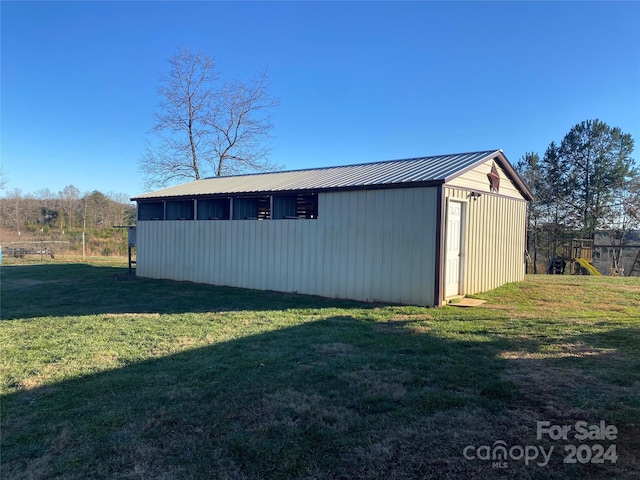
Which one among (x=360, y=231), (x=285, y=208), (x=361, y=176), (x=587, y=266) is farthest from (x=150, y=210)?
(x=587, y=266)

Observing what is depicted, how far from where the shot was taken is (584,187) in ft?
82.5

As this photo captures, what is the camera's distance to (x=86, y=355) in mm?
4793

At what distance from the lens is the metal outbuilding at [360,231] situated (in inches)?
327

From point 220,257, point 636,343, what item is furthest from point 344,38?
point 636,343

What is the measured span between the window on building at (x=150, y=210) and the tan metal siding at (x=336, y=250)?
162cm

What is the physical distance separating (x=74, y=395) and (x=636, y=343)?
6338mm

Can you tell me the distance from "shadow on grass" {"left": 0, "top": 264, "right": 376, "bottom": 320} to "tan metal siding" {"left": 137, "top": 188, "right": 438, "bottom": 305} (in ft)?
1.60

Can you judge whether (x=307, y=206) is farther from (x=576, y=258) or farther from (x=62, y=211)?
(x=62, y=211)

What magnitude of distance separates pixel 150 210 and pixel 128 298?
17.2 ft

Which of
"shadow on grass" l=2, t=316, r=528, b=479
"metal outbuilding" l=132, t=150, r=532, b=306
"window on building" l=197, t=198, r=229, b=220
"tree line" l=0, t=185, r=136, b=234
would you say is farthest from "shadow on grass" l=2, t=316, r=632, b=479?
"tree line" l=0, t=185, r=136, b=234

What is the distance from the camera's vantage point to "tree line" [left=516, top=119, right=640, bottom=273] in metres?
24.0

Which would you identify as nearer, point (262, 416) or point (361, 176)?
point (262, 416)

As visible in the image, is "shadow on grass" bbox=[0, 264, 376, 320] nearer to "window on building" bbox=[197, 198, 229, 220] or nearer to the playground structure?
"window on building" bbox=[197, 198, 229, 220]

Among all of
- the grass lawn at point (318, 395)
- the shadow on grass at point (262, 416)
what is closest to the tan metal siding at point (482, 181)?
the grass lawn at point (318, 395)
